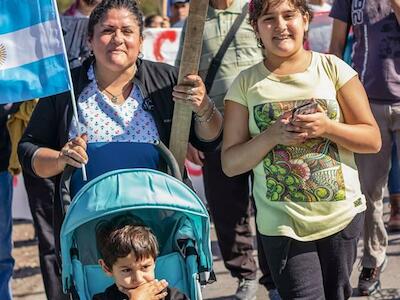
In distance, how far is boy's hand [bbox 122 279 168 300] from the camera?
11.9 ft

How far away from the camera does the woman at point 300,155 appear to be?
3.86 m

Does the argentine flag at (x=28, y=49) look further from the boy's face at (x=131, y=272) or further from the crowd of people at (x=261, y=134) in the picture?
the boy's face at (x=131, y=272)

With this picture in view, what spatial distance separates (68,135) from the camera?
4082 mm

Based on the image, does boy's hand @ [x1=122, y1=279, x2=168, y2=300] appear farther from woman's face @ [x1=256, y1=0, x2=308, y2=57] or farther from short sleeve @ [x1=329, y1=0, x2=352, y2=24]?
short sleeve @ [x1=329, y1=0, x2=352, y2=24]

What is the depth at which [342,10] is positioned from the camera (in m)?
5.32

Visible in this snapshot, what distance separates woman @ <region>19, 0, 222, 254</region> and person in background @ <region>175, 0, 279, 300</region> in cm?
110

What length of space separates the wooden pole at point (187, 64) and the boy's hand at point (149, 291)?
0.57 m

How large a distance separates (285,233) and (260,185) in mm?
249

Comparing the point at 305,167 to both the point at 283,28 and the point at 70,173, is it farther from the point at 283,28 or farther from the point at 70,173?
the point at 70,173

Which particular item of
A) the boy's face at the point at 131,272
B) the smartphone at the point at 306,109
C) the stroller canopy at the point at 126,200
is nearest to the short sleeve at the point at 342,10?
the smartphone at the point at 306,109

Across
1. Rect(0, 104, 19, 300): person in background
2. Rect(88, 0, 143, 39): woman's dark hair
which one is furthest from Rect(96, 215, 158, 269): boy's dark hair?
Rect(0, 104, 19, 300): person in background

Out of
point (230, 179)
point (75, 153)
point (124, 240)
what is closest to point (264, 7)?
point (75, 153)

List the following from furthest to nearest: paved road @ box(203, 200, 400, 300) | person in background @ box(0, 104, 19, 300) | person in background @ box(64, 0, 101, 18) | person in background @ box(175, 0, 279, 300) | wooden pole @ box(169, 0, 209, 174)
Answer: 1. person in background @ box(64, 0, 101, 18)
2. paved road @ box(203, 200, 400, 300)
3. person in background @ box(0, 104, 19, 300)
4. person in background @ box(175, 0, 279, 300)
5. wooden pole @ box(169, 0, 209, 174)

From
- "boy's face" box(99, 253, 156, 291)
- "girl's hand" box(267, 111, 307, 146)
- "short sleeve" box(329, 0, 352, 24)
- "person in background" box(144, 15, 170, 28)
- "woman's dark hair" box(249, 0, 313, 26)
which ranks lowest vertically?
"boy's face" box(99, 253, 156, 291)
